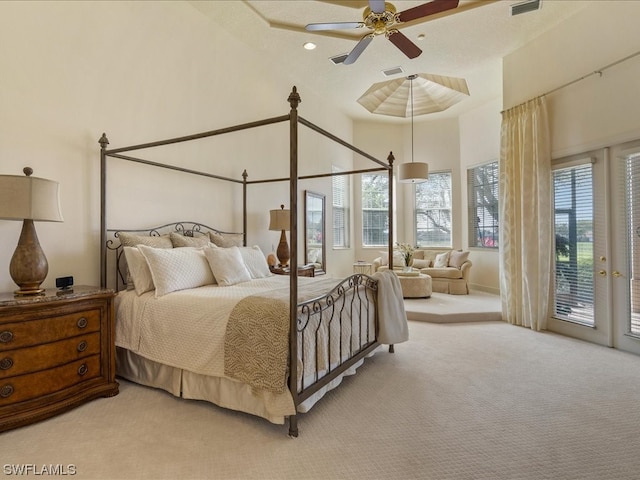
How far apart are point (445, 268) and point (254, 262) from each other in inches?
171

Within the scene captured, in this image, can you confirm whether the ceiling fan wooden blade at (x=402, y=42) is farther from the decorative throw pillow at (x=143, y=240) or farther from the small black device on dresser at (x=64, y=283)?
the small black device on dresser at (x=64, y=283)

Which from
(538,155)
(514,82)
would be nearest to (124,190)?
(538,155)

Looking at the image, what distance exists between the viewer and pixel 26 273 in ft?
7.50

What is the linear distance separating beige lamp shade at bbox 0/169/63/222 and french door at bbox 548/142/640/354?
5053 millimetres

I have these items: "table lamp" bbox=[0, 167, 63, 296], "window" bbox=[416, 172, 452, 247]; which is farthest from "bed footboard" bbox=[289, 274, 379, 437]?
"window" bbox=[416, 172, 452, 247]

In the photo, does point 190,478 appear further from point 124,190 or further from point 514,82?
point 514,82

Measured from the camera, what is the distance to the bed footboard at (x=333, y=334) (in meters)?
2.18

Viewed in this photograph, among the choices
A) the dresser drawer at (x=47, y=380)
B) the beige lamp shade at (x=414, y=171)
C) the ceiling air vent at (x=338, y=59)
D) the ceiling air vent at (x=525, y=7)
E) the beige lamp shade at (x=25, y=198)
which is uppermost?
the ceiling air vent at (x=338, y=59)

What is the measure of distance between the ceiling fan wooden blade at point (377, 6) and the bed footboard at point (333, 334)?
2.24m

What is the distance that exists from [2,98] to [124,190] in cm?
106

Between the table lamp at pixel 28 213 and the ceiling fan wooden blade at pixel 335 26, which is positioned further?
the ceiling fan wooden blade at pixel 335 26

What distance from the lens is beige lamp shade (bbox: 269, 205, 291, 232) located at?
473 centimetres

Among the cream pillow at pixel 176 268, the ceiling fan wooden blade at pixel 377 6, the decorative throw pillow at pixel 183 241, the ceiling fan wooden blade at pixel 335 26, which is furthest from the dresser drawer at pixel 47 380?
the ceiling fan wooden blade at pixel 377 6

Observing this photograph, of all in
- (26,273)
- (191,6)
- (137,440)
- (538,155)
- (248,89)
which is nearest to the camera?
(137,440)
